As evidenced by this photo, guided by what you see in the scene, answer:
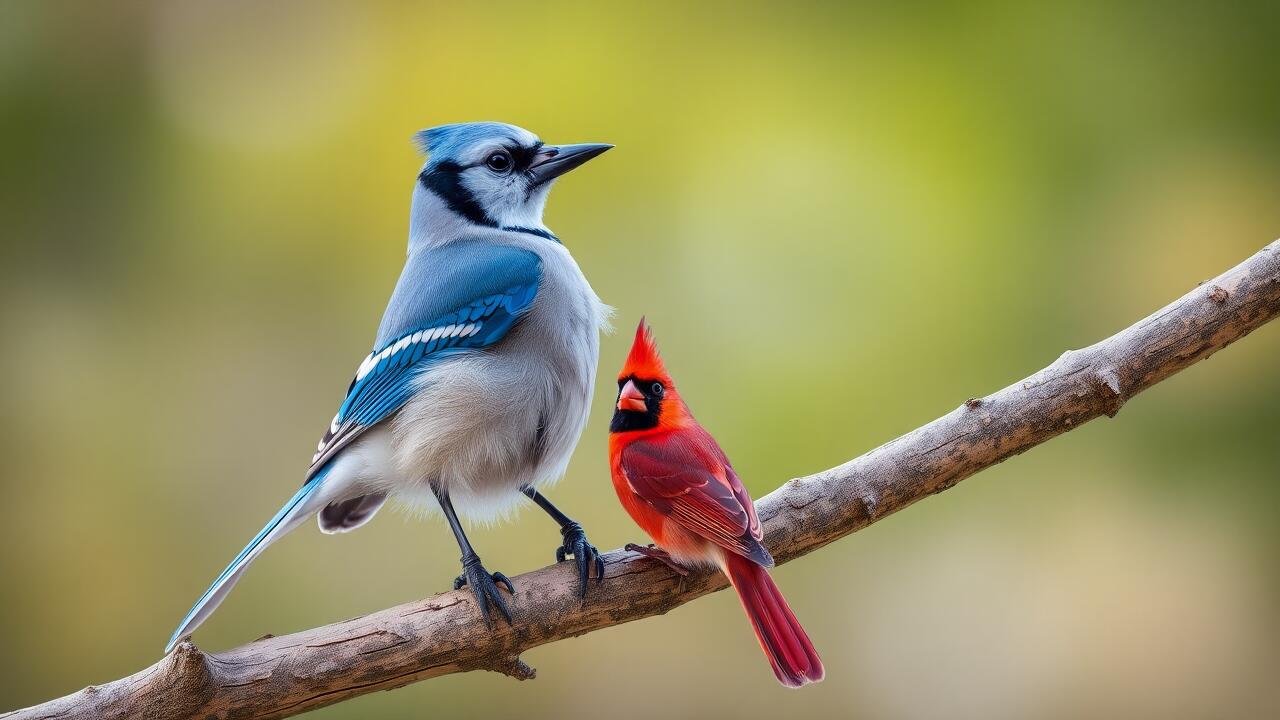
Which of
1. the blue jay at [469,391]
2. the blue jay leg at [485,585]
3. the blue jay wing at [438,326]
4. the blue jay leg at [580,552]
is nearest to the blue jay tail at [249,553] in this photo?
the blue jay at [469,391]

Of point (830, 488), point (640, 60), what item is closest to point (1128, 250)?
point (640, 60)

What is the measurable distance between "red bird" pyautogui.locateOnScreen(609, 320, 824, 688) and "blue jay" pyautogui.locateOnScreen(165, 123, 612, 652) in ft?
0.76

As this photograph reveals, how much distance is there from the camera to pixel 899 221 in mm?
5215

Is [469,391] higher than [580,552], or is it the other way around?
[469,391]

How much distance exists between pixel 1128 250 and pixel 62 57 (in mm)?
5197

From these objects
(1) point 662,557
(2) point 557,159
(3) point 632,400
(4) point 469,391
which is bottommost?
(1) point 662,557

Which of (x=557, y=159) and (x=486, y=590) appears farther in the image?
(x=557, y=159)

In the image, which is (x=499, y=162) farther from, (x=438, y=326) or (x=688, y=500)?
(x=688, y=500)

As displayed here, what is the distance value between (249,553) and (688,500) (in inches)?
42.3

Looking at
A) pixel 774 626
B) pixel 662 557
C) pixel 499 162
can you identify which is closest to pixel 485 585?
pixel 662 557

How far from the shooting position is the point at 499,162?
3430mm

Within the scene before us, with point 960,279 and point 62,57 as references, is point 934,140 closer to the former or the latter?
point 960,279

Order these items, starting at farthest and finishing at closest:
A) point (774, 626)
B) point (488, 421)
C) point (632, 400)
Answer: point (488, 421) < point (632, 400) < point (774, 626)

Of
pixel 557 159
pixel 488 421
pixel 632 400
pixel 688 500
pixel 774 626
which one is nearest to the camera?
pixel 774 626
